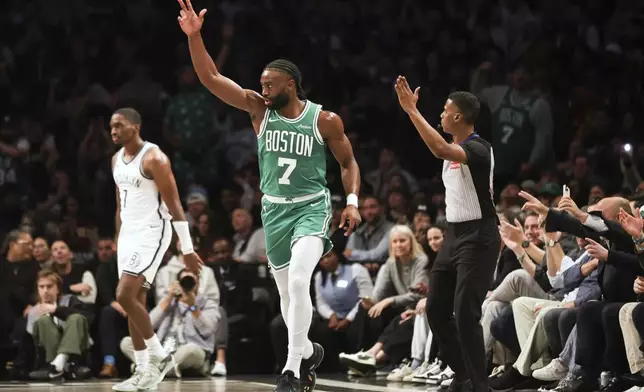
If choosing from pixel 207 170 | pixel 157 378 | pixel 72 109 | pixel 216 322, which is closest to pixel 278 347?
pixel 216 322

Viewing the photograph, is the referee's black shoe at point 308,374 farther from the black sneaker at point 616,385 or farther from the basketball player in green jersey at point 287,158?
the black sneaker at point 616,385

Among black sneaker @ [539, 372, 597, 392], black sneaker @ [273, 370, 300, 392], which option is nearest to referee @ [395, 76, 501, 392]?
black sneaker @ [273, 370, 300, 392]

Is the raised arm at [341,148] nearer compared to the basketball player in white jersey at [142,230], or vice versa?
the raised arm at [341,148]

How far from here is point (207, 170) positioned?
14.4 m

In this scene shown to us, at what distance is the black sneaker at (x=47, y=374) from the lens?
1066cm

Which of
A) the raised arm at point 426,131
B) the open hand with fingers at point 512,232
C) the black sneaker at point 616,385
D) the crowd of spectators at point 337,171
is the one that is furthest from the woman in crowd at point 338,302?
the raised arm at point 426,131

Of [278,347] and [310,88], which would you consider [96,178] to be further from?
[278,347]

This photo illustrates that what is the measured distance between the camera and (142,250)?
845 centimetres

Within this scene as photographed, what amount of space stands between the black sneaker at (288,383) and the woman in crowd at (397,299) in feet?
12.3

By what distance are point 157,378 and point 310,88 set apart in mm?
6764

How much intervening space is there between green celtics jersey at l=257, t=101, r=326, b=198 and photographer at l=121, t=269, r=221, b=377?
4.03 m

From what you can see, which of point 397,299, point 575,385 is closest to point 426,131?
point 575,385

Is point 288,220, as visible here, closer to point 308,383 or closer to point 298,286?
point 298,286

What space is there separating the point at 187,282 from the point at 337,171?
11.1ft
